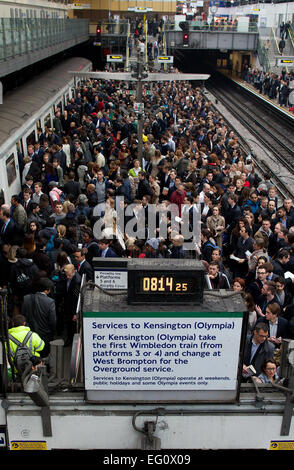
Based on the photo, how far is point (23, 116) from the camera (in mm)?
14719

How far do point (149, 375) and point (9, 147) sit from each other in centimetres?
944

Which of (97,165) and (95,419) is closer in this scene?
(95,419)

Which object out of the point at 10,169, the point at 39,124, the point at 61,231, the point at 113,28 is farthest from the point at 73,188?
the point at 113,28

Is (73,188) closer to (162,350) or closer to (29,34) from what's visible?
Answer: (162,350)

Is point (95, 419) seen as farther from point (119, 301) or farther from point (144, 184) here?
point (144, 184)

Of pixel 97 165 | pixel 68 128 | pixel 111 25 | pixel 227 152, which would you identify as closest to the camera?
pixel 97 165

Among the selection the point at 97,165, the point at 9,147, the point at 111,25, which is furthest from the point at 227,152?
the point at 111,25

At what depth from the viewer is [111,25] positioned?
145 feet

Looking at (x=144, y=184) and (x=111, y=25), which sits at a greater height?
(x=111, y=25)

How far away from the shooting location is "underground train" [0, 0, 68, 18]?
24188 millimetres

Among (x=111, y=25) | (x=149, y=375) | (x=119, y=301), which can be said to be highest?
(x=111, y=25)

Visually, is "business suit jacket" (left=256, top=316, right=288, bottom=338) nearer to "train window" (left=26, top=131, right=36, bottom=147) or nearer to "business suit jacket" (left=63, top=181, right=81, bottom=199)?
"business suit jacket" (left=63, top=181, right=81, bottom=199)

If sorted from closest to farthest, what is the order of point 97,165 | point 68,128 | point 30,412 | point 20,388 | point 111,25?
point 30,412 → point 20,388 → point 97,165 → point 68,128 → point 111,25

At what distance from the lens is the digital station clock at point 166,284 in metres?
3.79
